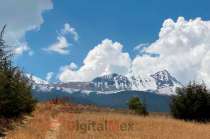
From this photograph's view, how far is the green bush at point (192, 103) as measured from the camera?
5388cm

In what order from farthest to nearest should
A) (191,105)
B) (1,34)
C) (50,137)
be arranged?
(191,105)
(1,34)
(50,137)

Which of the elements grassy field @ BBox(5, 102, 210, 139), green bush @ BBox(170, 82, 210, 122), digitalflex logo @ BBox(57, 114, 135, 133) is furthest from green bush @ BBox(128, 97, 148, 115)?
digitalflex logo @ BBox(57, 114, 135, 133)

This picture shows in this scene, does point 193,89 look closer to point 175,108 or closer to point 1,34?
point 175,108

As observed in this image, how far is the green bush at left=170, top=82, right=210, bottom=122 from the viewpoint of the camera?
53.9 metres

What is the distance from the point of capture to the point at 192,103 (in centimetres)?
5400

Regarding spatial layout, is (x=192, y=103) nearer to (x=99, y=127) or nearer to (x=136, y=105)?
(x=136, y=105)

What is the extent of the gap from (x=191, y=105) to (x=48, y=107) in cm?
2299

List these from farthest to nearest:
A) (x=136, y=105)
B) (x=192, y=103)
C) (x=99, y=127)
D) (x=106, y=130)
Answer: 1. (x=136, y=105)
2. (x=192, y=103)
3. (x=99, y=127)
4. (x=106, y=130)

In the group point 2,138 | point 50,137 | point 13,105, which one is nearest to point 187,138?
point 50,137

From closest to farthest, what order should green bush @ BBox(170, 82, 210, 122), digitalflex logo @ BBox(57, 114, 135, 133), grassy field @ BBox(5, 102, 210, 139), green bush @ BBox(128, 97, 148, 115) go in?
grassy field @ BBox(5, 102, 210, 139) → digitalflex logo @ BBox(57, 114, 135, 133) → green bush @ BBox(170, 82, 210, 122) → green bush @ BBox(128, 97, 148, 115)

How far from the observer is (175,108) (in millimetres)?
55406

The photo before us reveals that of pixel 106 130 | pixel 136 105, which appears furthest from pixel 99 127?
pixel 136 105

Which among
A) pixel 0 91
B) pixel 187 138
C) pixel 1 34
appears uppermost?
pixel 1 34

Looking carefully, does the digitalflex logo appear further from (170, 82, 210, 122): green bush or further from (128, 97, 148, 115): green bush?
(128, 97, 148, 115): green bush
